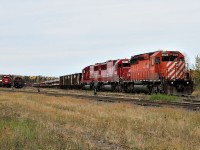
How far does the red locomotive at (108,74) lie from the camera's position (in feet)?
138

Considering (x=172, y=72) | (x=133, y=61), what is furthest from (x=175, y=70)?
(x=133, y=61)

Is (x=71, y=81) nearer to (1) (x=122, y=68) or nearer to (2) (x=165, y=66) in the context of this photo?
(1) (x=122, y=68)

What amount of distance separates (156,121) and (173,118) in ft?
4.06

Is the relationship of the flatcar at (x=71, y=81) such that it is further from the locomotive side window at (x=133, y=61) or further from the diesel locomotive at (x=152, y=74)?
the locomotive side window at (x=133, y=61)

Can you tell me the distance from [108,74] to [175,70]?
15292mm

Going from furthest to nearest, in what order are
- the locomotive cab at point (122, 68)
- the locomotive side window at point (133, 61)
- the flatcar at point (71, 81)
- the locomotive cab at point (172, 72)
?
1. the flatcar at point (71, 81)
2. the locomotive cab at point (122, 68)
3. the locomotive side window at point (133, 61)
4. the locomotive cab at point (172, 72)

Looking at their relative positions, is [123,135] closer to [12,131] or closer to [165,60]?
[12,131]

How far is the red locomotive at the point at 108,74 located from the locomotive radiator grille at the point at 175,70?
9323mm

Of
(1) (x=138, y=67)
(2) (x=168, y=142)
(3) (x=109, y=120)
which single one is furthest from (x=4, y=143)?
(1) (x=138, y=67)

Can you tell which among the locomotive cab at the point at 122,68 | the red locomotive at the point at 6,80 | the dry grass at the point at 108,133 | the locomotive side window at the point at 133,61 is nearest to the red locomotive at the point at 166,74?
the locomotive side window at the point at 133,61

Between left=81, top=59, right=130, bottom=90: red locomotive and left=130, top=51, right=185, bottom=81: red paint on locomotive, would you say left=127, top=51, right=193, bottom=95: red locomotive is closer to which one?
left=130, top=51, right=185, bottom=81: red paint on locomotive

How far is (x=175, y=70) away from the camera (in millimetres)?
31406

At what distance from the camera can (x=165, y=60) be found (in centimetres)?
3180

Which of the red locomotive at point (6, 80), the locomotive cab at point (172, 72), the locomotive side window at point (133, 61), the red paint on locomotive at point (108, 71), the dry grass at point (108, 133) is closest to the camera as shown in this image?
the dry grass at point (108, 133)
